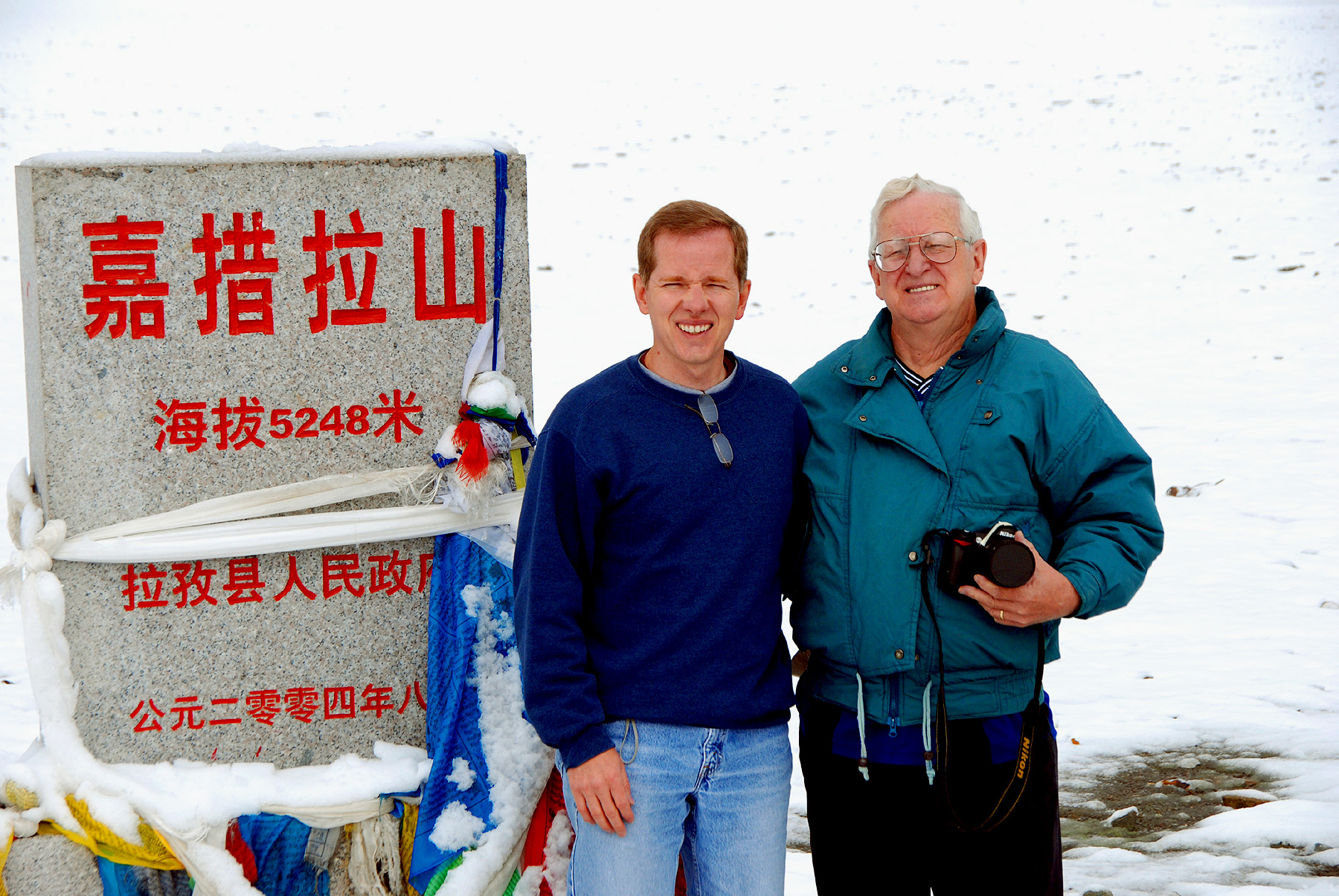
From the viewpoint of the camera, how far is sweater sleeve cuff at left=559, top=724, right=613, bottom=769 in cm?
195

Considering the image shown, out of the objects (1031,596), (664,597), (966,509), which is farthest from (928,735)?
(664,597)

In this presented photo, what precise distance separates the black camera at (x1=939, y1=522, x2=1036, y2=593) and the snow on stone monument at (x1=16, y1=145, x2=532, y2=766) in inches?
44.8

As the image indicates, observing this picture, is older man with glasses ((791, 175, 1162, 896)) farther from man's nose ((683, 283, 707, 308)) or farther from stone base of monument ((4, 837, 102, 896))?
stone base of monument ((4, 837, 102, 896))

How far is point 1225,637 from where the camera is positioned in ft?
15.0

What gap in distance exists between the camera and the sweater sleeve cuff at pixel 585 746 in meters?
1.95

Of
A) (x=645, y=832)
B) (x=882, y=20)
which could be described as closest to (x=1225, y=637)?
(x=645, y=832)

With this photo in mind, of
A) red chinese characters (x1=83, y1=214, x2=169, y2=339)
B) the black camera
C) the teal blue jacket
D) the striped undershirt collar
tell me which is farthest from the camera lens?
red chinese characters (x1=83, y1=214, x2=169, y2=339)

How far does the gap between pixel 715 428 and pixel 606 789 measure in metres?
0.68

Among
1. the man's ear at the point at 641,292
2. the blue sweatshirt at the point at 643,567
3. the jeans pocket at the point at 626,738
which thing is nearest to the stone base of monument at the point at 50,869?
the blue sweatshirt at the point at 643,567

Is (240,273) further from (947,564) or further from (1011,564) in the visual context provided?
(1011,564)

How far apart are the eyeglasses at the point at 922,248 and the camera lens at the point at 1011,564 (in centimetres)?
57

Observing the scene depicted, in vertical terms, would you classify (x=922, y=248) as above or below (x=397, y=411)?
above

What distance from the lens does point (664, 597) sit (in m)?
1.99

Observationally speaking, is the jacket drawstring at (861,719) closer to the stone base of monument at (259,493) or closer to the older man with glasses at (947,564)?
the older man with glasses at (947,564)
